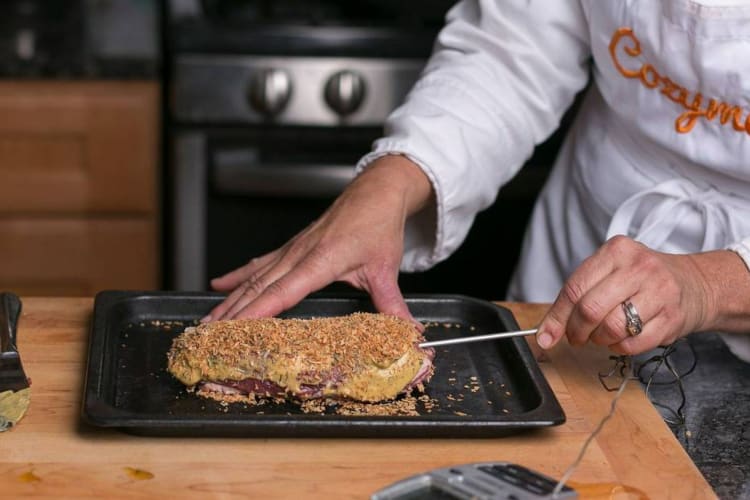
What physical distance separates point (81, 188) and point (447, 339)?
1.25 metres

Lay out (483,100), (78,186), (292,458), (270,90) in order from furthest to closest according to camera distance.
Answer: (78,186) → (270,90) → (483,100) → (292,458)

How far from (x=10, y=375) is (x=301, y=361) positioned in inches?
10.1

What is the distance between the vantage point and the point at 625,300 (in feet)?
3.32

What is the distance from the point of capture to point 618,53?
4.21ft

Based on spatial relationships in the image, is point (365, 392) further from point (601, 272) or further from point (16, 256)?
point (16, 256)

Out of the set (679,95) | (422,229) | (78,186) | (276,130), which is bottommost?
(78,186)

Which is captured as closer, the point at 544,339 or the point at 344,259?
the point at 544,339

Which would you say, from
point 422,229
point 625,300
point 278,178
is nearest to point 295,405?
point 625,300

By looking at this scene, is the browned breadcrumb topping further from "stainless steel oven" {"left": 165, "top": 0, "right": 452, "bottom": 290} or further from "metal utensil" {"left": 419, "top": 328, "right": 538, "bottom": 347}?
"stainless steel oven" {"left": 165, "top": 0, "right": 452, "bottom": 290}

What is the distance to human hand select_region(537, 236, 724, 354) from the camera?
101 centimetres

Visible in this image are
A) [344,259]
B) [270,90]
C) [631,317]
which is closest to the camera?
[631,317]

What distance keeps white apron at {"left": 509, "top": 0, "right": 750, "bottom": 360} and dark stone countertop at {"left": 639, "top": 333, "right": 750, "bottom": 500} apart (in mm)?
39

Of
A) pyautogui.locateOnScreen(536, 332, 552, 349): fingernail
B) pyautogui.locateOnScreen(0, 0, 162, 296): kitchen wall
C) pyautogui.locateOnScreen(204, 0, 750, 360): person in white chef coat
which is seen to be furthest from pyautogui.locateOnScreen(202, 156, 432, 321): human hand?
pyautogui.locateOnScreen(0, 0, 162, 296): kitchen wall

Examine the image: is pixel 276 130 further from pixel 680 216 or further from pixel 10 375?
pixel 10 375
